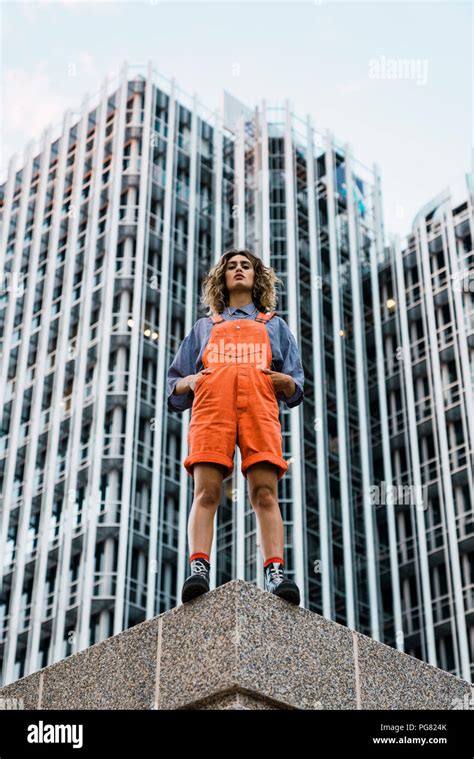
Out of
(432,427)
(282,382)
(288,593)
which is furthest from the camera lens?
(432,427)

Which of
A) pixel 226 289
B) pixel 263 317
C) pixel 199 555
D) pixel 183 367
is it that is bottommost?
pixel 199 555

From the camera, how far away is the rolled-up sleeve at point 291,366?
914cm

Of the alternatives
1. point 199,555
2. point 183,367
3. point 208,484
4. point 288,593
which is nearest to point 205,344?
point 183,367

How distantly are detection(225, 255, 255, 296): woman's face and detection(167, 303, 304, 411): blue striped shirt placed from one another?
169mm

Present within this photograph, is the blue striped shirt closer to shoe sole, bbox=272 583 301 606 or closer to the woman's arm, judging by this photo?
the woman's arm

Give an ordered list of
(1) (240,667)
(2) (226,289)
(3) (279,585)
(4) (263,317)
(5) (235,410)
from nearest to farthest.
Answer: (1) (240,667), (3) (279,585), (5) (235,410), (4) (263,317), (2) (226,289)

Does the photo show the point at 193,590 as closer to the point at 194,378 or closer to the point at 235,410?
the point at 235,410

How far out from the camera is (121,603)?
136ft

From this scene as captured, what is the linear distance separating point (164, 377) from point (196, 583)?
134 ft

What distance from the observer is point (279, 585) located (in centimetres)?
800

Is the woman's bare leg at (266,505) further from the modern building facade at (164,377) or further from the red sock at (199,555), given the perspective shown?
the modern building facade at (164,377)

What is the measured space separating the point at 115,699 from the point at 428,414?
146 feet

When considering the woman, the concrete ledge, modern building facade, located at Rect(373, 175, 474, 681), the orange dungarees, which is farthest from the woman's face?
modern building facade, located at Rect(373, 175, 474, 681)

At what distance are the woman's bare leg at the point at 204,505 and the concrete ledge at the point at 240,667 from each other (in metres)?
0.66
